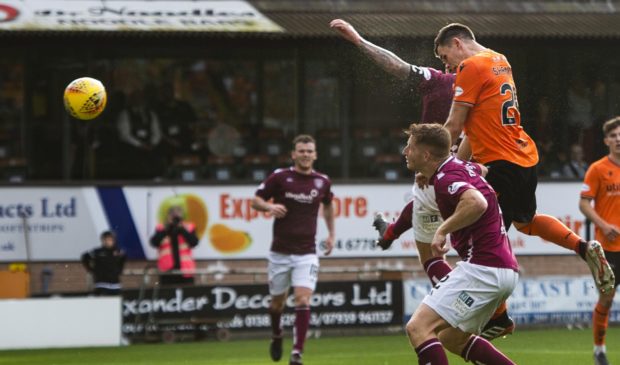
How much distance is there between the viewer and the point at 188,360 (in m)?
16.4

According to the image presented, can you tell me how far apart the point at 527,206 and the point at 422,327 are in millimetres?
2042

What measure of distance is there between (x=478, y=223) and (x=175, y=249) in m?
13.4

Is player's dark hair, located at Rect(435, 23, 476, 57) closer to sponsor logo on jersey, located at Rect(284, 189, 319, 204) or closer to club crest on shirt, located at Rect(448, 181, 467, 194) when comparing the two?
club crest on shirt, located at Rect(448, 181, 467, 194)

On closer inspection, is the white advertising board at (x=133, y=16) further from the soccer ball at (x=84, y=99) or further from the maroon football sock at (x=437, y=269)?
the maroon football sock at (x=437, y=269)

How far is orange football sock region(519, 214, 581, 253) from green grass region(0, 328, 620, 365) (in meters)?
3.03

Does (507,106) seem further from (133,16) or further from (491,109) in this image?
(133,16)

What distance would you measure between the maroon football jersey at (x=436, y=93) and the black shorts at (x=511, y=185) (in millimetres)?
966

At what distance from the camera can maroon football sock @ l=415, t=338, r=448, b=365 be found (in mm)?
9438

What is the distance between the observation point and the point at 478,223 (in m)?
9.52

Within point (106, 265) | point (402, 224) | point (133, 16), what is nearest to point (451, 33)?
point (402, 224)

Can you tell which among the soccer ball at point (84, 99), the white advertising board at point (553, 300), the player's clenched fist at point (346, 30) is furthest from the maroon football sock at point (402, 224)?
the white advertising board at point (553, 300)

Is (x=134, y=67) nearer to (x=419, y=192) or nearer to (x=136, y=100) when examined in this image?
(x=136, y=100)

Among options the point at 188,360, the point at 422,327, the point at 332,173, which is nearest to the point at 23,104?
the point at 332,173

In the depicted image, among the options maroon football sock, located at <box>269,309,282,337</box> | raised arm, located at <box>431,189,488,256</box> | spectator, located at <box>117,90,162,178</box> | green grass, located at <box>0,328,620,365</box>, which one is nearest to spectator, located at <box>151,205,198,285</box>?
spectator, located at <box>117,90,162,178</box>
